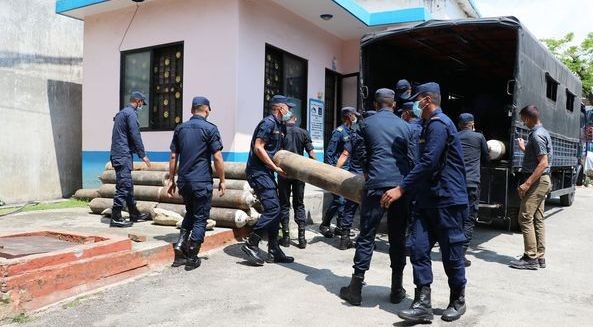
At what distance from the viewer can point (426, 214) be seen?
3.79 metres

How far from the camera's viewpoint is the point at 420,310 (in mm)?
3627

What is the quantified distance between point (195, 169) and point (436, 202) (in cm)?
243

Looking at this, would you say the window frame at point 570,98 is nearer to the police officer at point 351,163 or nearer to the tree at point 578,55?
the police officer at point 351,163

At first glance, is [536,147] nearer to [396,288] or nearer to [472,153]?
[472,153]

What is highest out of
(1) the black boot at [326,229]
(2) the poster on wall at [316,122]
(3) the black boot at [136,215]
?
(2) the poster on wall at [316,122]

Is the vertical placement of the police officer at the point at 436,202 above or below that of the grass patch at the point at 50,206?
above

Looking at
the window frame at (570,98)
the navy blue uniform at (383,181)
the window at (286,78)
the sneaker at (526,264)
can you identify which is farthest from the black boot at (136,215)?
the window frame at (570,98)

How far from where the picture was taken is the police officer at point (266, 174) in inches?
202

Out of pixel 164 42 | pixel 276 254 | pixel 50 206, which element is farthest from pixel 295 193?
pixel 50 206

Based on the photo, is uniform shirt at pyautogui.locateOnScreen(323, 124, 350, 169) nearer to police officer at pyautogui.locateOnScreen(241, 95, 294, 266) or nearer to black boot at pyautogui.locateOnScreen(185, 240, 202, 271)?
police officer at pyautogui.locateOnScreen(241, 95, 294, 266)

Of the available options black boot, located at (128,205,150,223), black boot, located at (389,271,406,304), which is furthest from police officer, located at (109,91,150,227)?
black boot, located at (389,271,406,304)

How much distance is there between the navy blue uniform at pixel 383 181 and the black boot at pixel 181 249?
6.37 feet

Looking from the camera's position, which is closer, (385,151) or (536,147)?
(385,151)

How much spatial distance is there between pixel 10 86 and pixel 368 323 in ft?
26.1
